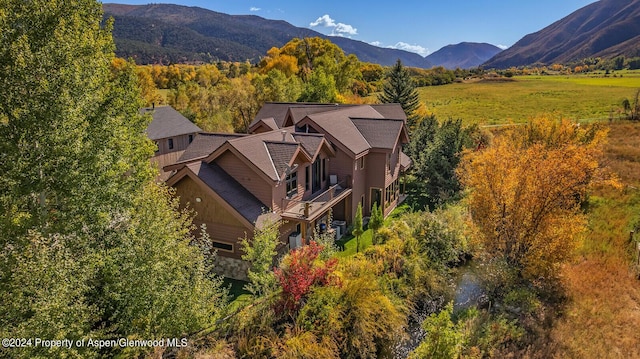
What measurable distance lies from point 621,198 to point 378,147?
2019 cm

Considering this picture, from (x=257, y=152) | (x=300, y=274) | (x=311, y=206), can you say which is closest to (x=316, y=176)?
(x=311, y=206)

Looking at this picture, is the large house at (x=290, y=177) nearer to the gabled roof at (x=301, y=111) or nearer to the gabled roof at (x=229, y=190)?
the gabled roof at (x=229, y=190)

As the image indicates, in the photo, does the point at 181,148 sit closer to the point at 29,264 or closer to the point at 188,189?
the point at 188,189

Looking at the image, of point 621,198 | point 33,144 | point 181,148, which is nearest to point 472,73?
point 621,198

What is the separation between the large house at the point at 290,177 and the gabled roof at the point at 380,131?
2.6 inches

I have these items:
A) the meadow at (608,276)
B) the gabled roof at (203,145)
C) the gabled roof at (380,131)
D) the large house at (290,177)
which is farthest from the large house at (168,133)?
the meadow at (608,276)

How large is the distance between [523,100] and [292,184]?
77255 millimetres

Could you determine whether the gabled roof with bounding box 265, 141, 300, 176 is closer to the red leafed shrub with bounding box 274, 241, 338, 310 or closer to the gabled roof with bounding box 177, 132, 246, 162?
the gabled roof with bounding box 177, 132, 246, 162

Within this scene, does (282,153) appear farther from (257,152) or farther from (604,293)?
(604,293)

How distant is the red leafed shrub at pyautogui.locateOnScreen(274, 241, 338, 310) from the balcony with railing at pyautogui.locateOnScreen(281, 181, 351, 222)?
4143 millimetres

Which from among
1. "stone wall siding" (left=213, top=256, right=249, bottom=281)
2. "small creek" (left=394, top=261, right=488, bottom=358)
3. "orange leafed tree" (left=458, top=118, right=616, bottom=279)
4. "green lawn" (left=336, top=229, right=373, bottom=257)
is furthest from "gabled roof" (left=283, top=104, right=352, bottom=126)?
"small creek" (left=394, top=261, right=488, bottom=358)

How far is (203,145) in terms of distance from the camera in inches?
872

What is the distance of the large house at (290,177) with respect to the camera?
55.9 ft

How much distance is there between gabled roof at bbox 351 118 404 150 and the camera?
24.2m
